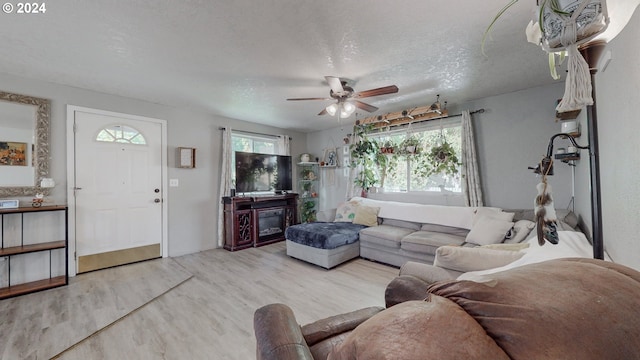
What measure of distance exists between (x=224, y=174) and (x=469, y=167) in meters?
4.11

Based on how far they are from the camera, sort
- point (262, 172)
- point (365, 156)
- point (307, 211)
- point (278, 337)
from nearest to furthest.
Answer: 1. point (278, 337)
2. point (365, 156)
3. point (262, 172)
4. point (307, 211)

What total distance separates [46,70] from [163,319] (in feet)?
9.67

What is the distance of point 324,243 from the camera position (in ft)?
11.0

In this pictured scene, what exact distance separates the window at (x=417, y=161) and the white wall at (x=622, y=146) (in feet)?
8.04

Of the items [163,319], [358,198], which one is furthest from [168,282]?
[358,198]

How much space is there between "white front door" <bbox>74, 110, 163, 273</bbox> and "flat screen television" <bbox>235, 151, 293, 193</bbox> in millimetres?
1265

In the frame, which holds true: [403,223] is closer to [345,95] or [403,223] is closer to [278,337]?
[345,95]

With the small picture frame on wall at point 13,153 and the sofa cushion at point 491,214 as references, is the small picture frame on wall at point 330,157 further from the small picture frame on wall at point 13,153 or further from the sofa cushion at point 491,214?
the small picture frame on wall at point 13,153

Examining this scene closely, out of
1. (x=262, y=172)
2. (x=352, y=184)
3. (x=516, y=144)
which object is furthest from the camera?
(x=352, y=184)

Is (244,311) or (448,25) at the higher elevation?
(448,25)

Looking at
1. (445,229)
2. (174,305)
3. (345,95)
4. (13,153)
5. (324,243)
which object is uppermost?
(345,95)

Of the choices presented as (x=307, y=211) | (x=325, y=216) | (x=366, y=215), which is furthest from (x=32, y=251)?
(x=366, y=215)

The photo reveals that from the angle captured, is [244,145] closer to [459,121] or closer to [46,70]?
[46,70]

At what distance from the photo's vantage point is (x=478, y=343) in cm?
43
